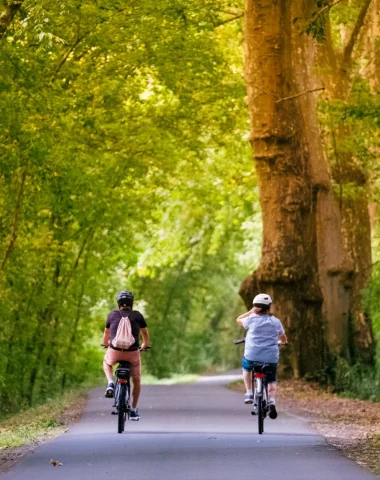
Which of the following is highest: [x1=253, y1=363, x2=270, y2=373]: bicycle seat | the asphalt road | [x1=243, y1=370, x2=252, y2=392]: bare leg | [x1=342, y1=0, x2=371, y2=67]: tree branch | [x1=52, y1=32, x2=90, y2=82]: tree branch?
[x1=342, y1=0, x2=371, y2=67]: tree branch

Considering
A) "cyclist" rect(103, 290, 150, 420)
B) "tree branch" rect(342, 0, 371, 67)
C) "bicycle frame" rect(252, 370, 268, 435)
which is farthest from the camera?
"tree branch" rect(342, 0, 371, 67)

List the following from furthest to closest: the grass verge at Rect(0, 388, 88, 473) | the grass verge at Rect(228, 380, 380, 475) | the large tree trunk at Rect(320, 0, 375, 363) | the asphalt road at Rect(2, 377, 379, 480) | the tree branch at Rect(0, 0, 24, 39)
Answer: the large tree trunk at Rect(320, 0, 375, 363), the tree branch at Rect(0, 0, 24, 39), the grass verge at Rect(0, 388, 88, 473), the grass verge at Rect(228, 380, 380, 475), the asphalt road at Rect(2, 377, 379, 480)

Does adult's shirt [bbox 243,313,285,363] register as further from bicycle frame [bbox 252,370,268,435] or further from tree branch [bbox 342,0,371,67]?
tree branch [bbox 342,0,371,67]

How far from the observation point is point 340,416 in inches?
762

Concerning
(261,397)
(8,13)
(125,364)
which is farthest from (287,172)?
(8,13)

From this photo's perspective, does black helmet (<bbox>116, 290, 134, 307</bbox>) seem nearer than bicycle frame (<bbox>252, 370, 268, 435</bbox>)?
No

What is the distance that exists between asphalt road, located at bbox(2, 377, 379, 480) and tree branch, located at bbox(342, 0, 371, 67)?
14859 millimetres

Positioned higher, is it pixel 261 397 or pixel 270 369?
pixel 270 369

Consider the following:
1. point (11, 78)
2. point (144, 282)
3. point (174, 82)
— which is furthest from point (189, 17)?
point (144, 282)

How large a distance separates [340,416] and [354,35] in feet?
50.1

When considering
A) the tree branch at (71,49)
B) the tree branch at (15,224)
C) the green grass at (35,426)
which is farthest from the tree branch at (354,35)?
the green grass at (35,426)

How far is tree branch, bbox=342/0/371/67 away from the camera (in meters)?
31.7

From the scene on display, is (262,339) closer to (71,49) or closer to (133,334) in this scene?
(133,334)

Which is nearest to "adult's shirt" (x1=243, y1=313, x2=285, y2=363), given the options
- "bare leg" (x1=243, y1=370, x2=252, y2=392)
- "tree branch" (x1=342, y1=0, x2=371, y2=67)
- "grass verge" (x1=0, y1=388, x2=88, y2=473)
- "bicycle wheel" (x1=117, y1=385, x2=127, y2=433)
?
"bare leg" (x1=243, y1=370, x2=252, y2=392)
